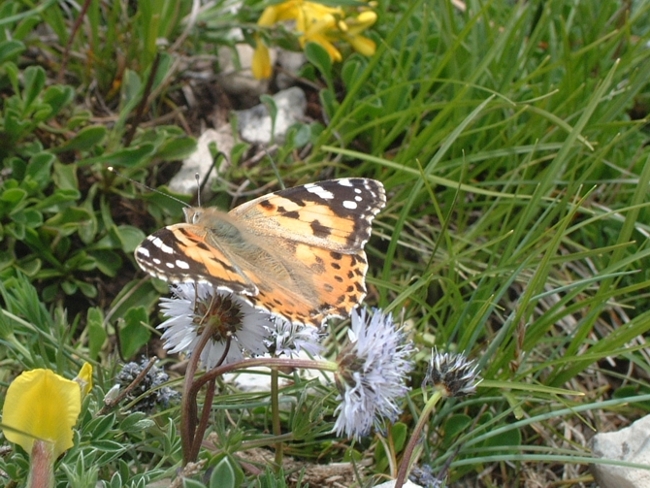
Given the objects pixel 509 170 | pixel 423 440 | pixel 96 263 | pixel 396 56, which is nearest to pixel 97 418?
pixel 423 440

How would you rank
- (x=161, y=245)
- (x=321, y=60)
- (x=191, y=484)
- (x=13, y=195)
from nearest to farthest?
1. (x=191, y=484)
2. (x=161, y=245)
3. (x=13, y=195)
4. (x=321, y=60)

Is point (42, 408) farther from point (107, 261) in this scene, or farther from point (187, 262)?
point (107, 261)

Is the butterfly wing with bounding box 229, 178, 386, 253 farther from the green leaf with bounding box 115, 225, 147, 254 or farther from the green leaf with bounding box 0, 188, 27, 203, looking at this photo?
the green leaf with bounding box 0, 188, 27, 203

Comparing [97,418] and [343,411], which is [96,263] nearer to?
[97,418]

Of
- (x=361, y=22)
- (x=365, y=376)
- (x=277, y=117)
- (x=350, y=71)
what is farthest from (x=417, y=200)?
(x=365, y=376)

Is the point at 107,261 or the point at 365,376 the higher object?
the point at 365,376

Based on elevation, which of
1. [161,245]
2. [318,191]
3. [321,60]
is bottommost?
[321,60]

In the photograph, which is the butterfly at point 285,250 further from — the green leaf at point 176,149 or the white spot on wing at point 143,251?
the green leaf at point 176,149
